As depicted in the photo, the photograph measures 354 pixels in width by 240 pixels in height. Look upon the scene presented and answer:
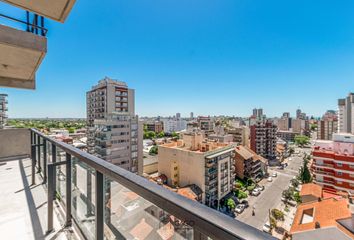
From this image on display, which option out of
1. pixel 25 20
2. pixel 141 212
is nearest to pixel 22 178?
pixel 25 20

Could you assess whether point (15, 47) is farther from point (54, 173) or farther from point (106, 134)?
point (106, 134)

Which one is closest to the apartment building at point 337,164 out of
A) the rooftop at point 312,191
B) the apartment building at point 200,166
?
the rooftop at point 312,191

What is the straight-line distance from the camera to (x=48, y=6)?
5.76 ft

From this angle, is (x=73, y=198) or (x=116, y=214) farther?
(x=73, y=198)

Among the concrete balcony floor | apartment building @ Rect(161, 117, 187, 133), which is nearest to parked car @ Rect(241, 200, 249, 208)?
the concrete balcony floor

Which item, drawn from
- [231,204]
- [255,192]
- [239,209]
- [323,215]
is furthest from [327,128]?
[323,215]

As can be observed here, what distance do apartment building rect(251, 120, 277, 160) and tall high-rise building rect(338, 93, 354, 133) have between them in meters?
14.4

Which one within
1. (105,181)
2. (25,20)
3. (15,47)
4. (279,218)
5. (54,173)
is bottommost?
(279,218)

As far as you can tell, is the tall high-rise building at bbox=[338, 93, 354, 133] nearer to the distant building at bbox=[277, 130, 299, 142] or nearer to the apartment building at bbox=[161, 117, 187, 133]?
the distant building at bbox=[277, 130, 299, 142]

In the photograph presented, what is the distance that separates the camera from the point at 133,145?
17953 millimetres

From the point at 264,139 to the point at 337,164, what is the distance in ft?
42.4

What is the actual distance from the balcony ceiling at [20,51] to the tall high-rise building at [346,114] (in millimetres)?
40347

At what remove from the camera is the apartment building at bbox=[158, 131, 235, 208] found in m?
13.3

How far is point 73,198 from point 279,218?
14013 mm
